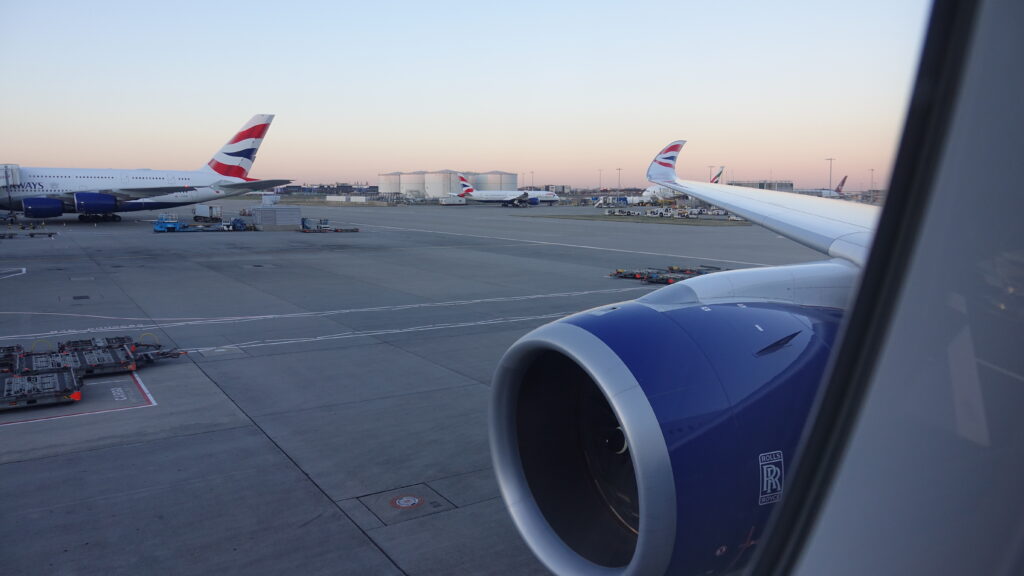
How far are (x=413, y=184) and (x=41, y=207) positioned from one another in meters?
87.8

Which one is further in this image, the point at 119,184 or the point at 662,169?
the point at 119,184

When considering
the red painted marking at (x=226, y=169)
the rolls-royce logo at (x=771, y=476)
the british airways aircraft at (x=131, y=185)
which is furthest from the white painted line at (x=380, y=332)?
the red painted marking at (x=226, y=169)

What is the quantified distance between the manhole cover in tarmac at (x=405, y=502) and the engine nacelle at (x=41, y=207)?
39391mm

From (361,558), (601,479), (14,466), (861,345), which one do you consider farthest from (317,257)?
(861,345)

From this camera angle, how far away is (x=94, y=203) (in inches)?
1524

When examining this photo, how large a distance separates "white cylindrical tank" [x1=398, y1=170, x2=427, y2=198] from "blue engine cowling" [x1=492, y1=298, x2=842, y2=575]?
382 feet

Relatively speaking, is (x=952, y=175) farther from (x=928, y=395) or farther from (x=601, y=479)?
(x=601, y=479)

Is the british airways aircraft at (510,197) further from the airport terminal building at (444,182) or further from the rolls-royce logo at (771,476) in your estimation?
the rolls-royce logo at (771,476)

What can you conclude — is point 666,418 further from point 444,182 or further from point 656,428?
point 444,182

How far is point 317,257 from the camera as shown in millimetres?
23734

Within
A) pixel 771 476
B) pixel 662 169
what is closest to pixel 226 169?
pixel 662 169

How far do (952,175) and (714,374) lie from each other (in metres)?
1.67

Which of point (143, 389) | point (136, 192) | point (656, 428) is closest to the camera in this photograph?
point (656, 428)

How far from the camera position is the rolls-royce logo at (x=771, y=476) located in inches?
112
